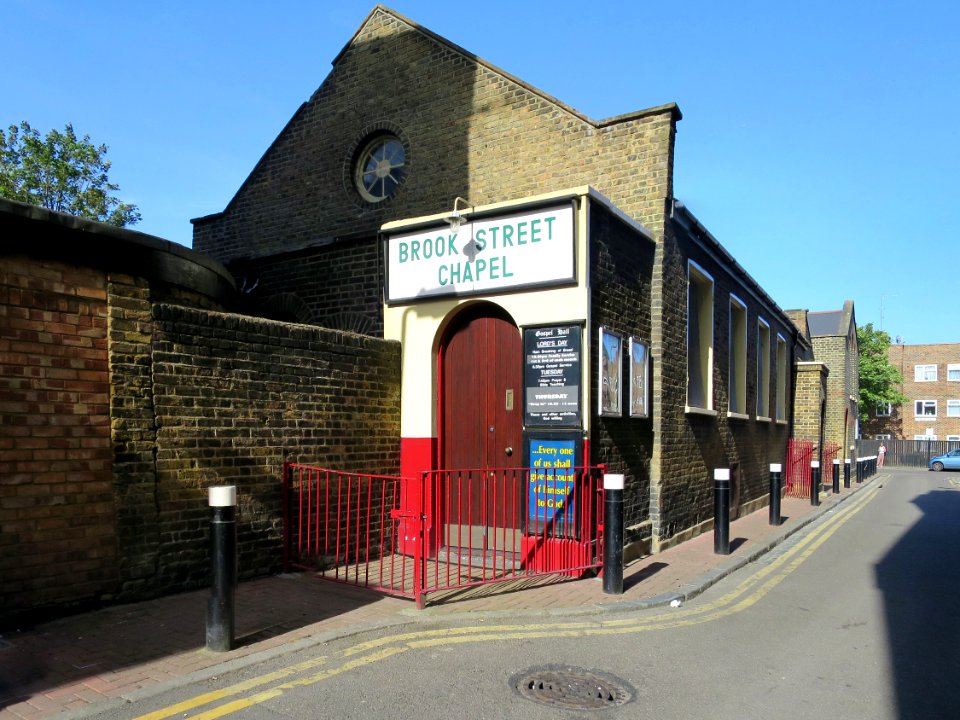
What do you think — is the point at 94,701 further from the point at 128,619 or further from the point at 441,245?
the point at 441,245

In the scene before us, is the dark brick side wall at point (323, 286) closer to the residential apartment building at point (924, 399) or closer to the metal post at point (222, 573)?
the metal post at point (222, 573)

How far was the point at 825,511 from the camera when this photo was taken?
15867 millimetres

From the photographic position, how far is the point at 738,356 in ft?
50.8

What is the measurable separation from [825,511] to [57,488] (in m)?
15.4

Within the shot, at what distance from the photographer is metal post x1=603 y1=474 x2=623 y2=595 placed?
7008 mm

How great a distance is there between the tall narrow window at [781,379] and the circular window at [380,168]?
42.0ft

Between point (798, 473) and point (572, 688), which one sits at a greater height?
point (572, 688)

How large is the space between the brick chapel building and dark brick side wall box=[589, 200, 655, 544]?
37 mm

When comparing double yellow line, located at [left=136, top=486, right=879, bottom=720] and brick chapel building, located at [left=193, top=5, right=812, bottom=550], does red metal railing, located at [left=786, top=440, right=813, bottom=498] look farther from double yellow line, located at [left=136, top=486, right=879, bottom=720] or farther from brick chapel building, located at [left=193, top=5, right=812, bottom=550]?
double yellow line, located at [left=136, top=486, right=879, bottom=720]

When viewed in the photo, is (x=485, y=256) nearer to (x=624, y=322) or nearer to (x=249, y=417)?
(x=624, y=322)

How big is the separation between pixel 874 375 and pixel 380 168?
1938 inches

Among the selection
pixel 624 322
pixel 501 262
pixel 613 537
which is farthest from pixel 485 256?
pixel 613 537

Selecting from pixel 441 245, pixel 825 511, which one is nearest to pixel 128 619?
pixel 441 245

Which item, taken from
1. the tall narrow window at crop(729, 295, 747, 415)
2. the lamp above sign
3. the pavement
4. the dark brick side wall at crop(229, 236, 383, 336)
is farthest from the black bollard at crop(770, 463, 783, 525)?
the dark brick side wall at crop(229, 236, 383, 336)
